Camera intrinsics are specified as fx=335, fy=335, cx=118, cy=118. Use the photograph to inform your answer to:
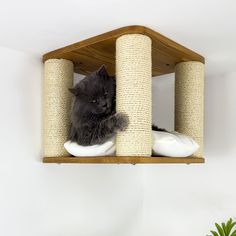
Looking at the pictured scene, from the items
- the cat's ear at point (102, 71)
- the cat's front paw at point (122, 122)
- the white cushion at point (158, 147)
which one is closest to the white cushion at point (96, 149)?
the white cushion at point (158, 147)

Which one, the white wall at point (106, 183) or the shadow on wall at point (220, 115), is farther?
the shadow on wall at point (220, 115)

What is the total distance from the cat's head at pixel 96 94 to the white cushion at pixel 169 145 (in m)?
0.27

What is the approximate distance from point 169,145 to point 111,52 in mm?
592

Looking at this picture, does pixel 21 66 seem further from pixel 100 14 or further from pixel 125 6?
pixel 125 6

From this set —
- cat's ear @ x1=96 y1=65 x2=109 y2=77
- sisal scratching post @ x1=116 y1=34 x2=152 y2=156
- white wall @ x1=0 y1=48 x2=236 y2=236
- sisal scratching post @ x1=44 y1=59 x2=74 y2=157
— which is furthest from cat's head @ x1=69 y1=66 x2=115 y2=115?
white wall @ x1=0 y1=48 x2=236 y2=236

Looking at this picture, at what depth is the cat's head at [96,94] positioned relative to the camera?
1607mm

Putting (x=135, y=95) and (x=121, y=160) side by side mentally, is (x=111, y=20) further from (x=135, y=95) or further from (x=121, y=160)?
(x=121, y=160)

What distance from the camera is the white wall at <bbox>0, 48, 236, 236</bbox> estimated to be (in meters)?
1.83

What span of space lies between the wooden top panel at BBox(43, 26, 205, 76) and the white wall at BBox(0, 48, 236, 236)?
0.88 ft

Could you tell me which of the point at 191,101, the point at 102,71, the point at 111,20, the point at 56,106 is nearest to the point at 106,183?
the point at 56,106

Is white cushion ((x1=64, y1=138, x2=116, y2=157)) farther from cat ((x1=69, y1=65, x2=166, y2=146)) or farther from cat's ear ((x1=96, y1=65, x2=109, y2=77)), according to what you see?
cat's ear ((x1=96, y1=65, x2=109, y2=77))

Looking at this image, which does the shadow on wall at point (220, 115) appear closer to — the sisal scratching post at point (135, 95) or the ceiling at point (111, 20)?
the ceiling at point (111, 20)

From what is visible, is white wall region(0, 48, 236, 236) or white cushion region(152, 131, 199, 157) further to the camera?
white wall region(0, 48, 236, 236)

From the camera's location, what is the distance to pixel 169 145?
62.1 inches
